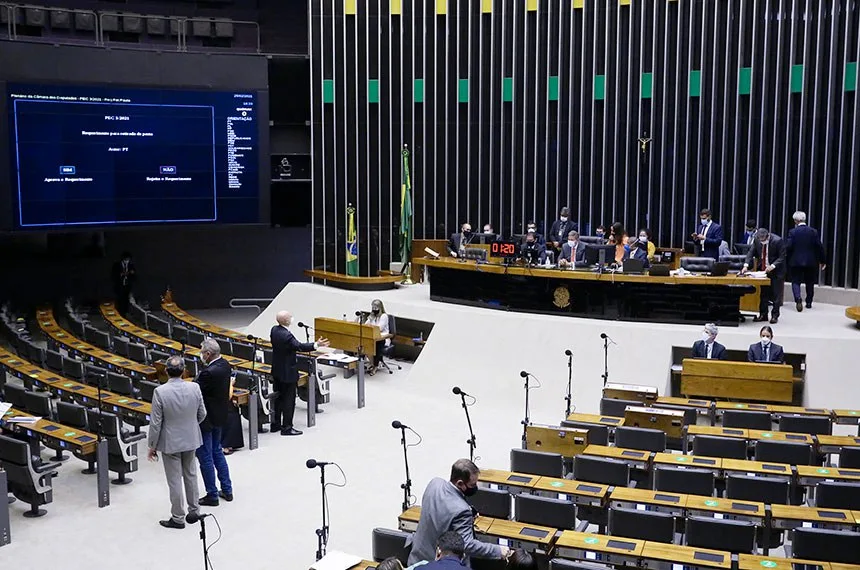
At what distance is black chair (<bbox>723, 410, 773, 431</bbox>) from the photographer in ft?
Result: 29.2

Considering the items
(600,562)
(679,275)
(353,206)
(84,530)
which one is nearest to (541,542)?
(600,562)

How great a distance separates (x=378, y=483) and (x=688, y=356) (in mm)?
4816

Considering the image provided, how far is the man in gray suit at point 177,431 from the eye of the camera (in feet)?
24.2

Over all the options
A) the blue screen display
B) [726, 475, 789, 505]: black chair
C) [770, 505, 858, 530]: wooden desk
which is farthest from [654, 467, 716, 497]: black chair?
the blue screen display

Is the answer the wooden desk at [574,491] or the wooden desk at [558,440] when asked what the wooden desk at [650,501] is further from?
the wooden desk at [558,440]

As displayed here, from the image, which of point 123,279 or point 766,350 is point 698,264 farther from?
point 123,279

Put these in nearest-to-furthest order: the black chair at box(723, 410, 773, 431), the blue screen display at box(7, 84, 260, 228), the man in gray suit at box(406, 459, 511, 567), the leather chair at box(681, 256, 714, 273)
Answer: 1. the man in gray suit at box(406, 459, 511, 567)
2. the black chair at box(723, 410, 773, 431)
3. the leather chair at box(681, 256, 714, 273)
4. the blue screen display at box(7, 84, 260, 228)

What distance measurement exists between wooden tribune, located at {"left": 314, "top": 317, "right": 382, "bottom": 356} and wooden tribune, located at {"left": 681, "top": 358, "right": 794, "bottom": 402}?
14.7 feet

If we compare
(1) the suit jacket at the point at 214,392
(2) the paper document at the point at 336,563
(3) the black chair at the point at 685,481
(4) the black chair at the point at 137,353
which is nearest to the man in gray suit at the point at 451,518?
(2) the paper document at the point at 336,563

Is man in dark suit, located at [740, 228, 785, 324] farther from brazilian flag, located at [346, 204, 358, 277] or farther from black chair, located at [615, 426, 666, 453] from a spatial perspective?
brazilian flag, located at [346, 204, 358, 277]

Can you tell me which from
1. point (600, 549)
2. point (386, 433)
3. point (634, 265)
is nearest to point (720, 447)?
point (600, 549)

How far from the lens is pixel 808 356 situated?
36.7 ft

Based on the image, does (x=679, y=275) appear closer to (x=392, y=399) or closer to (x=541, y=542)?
(x=392, y=399)

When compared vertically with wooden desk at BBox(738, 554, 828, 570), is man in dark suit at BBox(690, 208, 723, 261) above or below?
above
